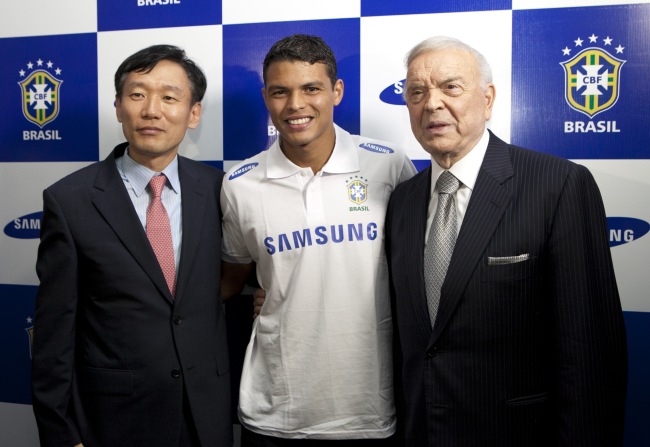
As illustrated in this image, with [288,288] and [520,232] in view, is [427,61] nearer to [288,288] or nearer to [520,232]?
[520,232]

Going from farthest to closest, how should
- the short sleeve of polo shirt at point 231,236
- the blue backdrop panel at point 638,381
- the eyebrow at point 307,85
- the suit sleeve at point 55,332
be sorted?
the blue backdrop panel at point 638,381 → the short sleeve of polo shirt at point 231,236 → the eyebrow at point 307,85 → the suit sleeve at point 55,332

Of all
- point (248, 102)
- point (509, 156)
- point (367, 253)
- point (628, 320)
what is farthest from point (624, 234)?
point (248, 102)

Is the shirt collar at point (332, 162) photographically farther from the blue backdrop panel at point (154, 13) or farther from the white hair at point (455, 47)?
the blue backdrop panel at point (154, 13)

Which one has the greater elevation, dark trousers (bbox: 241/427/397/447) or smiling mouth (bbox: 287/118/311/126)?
smiling mouth (bbox: 287/118/311/126)

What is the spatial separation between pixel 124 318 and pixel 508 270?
95 cm

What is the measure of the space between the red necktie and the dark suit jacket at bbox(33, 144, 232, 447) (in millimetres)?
39

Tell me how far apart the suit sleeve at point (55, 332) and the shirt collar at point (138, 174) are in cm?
21

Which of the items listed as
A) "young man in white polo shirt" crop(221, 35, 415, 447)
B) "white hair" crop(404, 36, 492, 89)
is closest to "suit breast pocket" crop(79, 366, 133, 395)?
"young man in white polo shirt" crop(221, 35, 415, 447)

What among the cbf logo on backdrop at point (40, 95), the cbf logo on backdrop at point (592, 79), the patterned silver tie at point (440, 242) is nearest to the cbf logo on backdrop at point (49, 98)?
the cbf logo on backdrop at point (40, 95)

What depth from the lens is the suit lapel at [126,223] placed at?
58.1 inches

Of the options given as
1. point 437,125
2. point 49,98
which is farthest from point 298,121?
point 49,98

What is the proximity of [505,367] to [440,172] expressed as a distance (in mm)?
479

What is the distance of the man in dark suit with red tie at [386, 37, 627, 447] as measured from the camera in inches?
48.0

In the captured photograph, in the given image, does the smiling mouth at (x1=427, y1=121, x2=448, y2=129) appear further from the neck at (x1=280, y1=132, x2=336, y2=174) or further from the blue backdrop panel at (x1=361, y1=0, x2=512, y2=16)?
the blue backdrop panel at (x1=361, y1=0, x2=512, y2=16)
